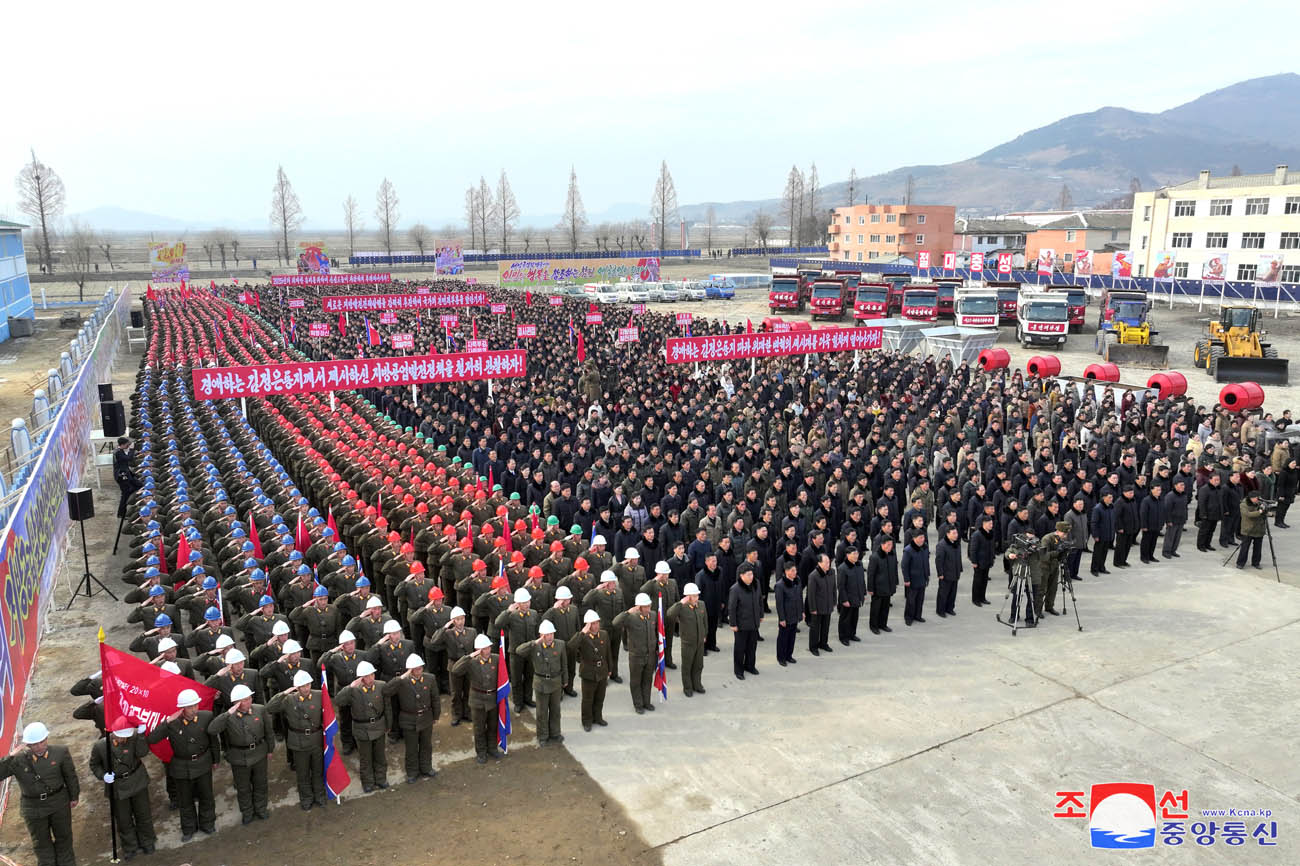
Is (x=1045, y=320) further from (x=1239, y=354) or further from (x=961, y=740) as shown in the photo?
(x=961, y=740)

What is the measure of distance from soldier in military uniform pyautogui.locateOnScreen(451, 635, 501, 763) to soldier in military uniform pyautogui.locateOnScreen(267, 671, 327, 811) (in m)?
1.35

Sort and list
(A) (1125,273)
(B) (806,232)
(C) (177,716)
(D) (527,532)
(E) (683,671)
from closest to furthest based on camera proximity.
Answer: (C) (177,716)
(E) (683,671)
(D) (527,532)
(A) (1125,273)
(B) (806,232)

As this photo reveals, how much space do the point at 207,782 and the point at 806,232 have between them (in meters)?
130

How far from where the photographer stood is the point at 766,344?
71.8ft

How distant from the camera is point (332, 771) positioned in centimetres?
750

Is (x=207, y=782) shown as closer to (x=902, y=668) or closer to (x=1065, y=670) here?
(x=902, y=668)

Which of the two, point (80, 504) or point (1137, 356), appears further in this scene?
point (1137, 356)

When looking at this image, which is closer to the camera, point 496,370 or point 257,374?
point 257,374

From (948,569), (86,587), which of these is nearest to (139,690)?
(86,587)

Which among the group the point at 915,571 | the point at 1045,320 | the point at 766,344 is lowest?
the point at 915,571

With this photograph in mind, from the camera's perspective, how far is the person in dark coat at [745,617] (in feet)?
31.8

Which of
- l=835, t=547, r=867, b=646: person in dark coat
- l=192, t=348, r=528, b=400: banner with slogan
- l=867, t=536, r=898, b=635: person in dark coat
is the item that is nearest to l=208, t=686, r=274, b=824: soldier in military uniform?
l=835, t=547, r=867, b=646: person in dark coat

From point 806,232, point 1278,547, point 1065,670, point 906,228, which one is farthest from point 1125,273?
point 806,232

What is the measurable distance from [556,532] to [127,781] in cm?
574
